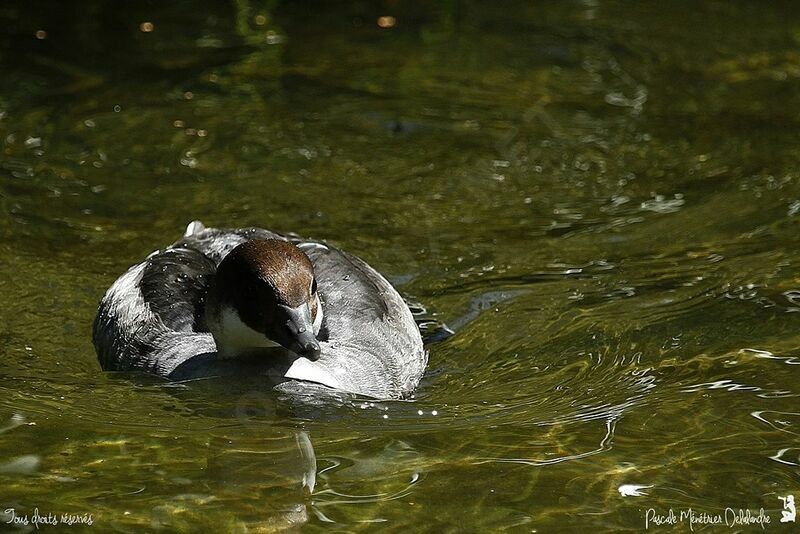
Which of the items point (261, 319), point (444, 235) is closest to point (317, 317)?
point (261, 319)

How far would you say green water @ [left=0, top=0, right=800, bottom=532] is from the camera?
5.88 meters

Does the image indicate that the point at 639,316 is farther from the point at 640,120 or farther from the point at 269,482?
the point at 640,120

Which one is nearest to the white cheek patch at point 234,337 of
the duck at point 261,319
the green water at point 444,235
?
the duck at point 261,319

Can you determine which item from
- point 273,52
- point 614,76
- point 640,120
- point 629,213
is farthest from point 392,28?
point 629,213

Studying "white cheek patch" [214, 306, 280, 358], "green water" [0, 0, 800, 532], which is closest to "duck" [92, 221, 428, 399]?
"white cheek patch" [214, 306, 280, 358]

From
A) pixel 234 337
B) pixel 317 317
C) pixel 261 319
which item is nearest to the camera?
pixel 261 319

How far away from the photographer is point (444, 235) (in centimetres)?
955

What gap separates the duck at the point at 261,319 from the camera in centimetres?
679

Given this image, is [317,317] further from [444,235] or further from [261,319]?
[444,235]

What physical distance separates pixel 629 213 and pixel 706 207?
1.81 feet

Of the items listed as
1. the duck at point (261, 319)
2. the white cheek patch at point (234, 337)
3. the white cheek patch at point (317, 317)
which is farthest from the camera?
the white cheek patch at point (317, 317)

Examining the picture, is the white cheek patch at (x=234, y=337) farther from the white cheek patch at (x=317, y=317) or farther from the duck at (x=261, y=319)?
the white cheek patch at (x=317, y=317)

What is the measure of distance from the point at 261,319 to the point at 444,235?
9.69 feet

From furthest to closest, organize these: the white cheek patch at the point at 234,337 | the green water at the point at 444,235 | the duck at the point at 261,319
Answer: the white cheek patch at the point at 234,337
the duck at the point at 261,319
the green water at the point at 444,235
